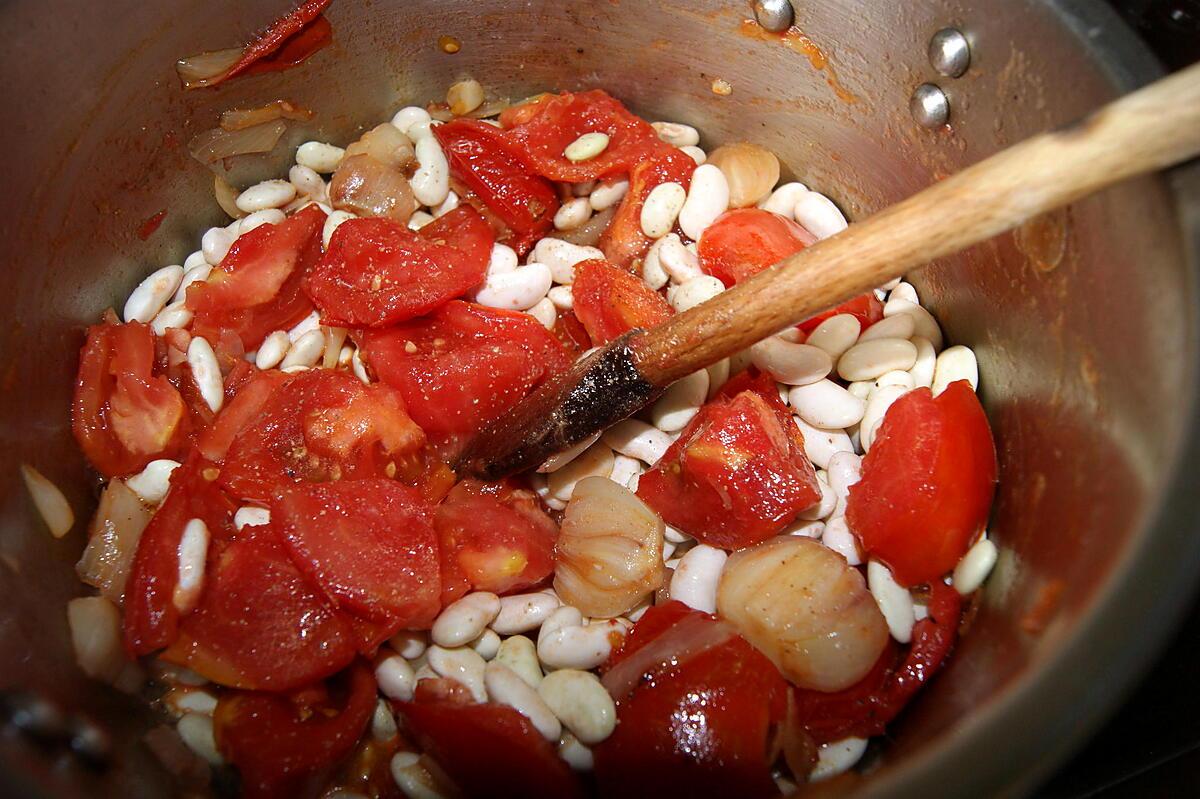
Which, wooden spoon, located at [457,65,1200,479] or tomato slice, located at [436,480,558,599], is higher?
wooden spoon, located at [457,65,1200,479]

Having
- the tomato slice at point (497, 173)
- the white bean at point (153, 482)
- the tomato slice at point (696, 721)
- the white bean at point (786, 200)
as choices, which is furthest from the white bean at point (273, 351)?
the white bean at point (786, 200)

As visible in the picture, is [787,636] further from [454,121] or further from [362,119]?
[362,119]

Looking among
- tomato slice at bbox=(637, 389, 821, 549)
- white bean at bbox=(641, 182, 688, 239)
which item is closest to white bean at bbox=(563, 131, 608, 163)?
white bean at bbox=(641, 182, 688, 239)

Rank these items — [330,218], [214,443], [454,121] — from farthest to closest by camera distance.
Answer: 1. [454,121]
2. [330,218]
3. [214,443]

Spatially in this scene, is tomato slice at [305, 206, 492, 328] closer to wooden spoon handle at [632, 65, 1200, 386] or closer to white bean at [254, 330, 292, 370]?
white bean at [254, 330, 292, 370]

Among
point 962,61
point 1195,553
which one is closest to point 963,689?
point 1195,553

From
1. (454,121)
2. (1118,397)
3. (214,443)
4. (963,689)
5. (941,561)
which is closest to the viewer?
(1118,397)

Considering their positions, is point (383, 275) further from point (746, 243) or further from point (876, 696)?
point (876, 696)
